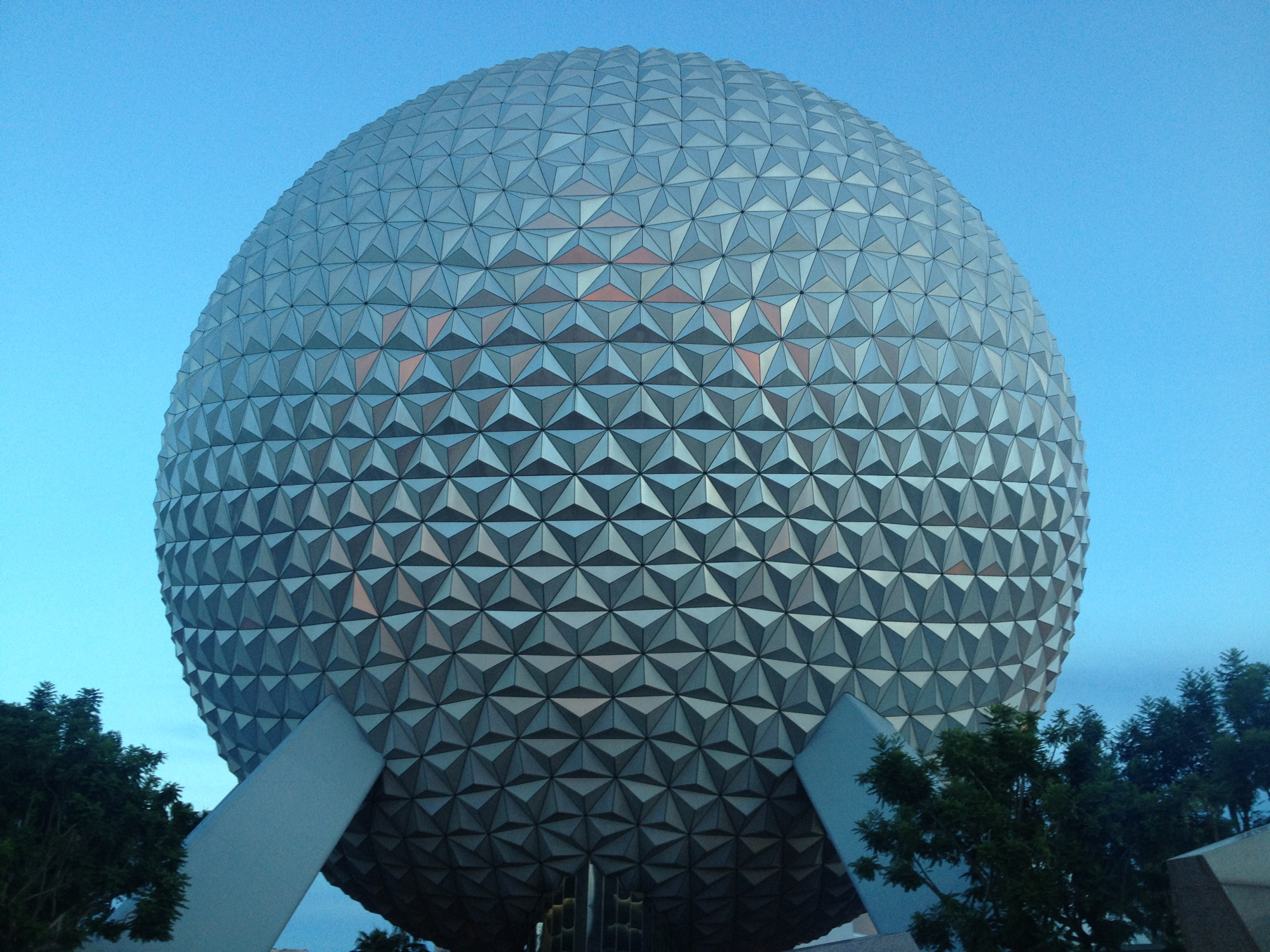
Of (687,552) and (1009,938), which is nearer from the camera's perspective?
(1009,938)

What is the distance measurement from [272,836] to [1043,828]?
12300 mm

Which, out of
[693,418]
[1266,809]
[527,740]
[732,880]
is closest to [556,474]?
[693,418]

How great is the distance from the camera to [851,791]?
18.5 meters

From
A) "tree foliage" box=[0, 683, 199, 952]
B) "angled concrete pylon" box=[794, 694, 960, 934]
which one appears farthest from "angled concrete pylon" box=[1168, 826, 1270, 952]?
"tree foliage" box=[0, 683, 199, 952]

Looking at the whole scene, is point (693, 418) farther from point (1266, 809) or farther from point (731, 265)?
point (1266, 809)

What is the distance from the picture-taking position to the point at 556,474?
62.2 feet

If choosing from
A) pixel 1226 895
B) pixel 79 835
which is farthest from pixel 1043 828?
pixel 79 835

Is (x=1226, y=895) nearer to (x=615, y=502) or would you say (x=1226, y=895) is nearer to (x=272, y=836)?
(x=615, y=502)

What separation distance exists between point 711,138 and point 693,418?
6.60 m

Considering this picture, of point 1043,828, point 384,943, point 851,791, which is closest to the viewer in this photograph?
point 1043,828

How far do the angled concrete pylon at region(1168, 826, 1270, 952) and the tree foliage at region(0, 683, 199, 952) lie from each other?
13775 millimetres

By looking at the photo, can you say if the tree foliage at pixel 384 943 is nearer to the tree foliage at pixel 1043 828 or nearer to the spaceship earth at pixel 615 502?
the spaceship earth at pixel 615 502

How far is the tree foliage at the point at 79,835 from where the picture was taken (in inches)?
577

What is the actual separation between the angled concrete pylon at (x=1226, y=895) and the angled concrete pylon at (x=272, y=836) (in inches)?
519
